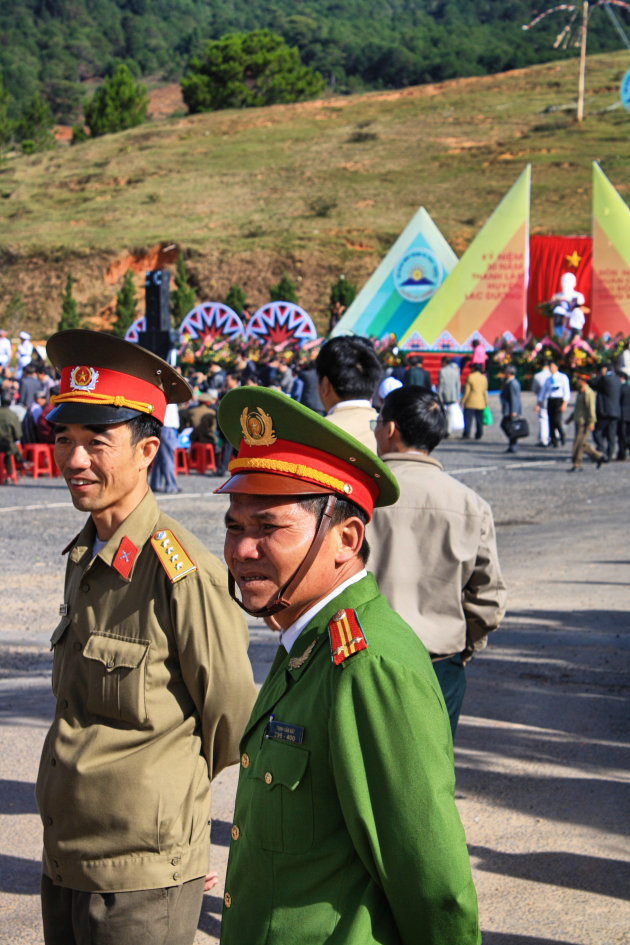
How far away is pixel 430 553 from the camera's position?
12.3 ft

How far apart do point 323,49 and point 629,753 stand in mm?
138088

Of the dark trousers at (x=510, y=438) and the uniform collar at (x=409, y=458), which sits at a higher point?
the dark trousers at (x=510, y=438)

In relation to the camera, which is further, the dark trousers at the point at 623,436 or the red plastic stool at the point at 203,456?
the dark trousers at the point at 623,436

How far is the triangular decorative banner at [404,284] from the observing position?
31.5 m

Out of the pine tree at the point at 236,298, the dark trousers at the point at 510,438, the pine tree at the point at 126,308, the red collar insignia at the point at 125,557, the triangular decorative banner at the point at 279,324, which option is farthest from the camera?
the pine tree at the point at 126,308

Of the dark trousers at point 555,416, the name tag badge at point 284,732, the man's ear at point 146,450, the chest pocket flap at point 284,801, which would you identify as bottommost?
the chest pocket flap at point 284,801

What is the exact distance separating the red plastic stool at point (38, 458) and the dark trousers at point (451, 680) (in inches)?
552

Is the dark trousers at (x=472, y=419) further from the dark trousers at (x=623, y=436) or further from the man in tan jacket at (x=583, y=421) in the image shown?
the man in tan jacket at (x=583, y=421)

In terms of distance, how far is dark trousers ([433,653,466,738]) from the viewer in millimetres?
3746

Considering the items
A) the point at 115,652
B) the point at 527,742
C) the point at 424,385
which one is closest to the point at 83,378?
the point at 115,652

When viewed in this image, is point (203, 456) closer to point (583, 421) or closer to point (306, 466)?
point (583, 421)

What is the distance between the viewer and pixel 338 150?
2864 inches

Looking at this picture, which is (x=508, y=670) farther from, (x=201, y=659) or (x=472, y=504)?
(x=201, y=659)

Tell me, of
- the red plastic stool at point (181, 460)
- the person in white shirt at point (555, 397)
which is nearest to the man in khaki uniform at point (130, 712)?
the red plastic stool at point (181, 460)
